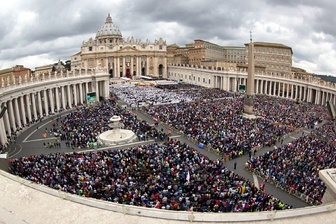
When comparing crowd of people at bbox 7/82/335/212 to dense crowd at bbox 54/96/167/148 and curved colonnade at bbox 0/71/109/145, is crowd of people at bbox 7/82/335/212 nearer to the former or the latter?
dense crowd at bbox 54/96/167/148

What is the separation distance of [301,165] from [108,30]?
136876mm

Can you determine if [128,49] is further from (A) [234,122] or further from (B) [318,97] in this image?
(A) [234,122]

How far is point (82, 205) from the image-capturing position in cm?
880

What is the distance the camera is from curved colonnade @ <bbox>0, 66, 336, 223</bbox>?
8.12 metres

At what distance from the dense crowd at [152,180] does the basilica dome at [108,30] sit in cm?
12747

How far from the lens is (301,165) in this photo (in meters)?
21.7

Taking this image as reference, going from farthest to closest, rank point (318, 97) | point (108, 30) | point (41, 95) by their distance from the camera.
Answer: point (108, 30), point (318, 97), point (41, 95)

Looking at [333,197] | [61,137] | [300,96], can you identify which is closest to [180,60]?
[300,96]

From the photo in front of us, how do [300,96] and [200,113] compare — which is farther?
[300,96]

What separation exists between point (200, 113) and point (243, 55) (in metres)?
92.3

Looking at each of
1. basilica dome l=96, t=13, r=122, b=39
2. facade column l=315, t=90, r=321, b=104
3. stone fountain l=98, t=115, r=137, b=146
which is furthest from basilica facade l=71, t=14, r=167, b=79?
stone fountain l=98, t=115, r=137, b=146

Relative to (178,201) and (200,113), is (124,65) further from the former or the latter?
(178,201)

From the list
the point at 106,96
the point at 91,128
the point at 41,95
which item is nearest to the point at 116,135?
the point at 91,128

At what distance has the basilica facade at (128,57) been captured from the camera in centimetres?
Answer: 10306
